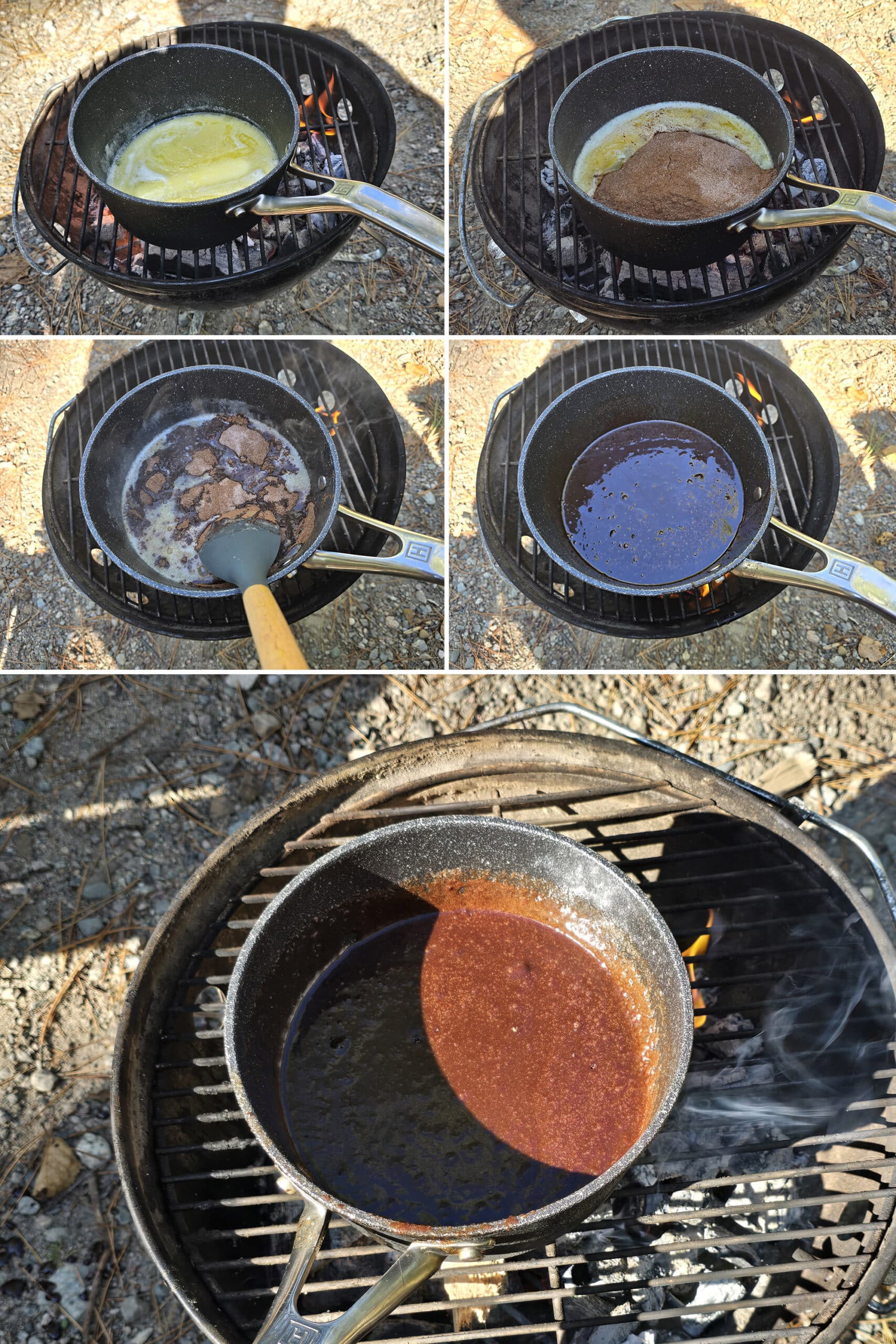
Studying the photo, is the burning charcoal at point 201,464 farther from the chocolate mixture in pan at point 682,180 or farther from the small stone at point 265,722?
the chocolate mixture in pan at point 682,180

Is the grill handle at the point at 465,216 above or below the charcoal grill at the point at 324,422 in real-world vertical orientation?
above

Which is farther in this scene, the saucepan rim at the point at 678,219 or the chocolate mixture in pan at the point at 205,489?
the chocolate mixture in pan at the point at 205,489

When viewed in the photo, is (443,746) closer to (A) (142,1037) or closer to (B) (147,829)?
(A) (142,1037)

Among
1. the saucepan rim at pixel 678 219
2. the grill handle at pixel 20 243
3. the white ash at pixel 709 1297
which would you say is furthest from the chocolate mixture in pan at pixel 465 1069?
the grill handle at pixel 20 243

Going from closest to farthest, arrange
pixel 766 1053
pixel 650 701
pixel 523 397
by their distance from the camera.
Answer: pixel 766 1053, pixel 523 397, pixel 650 701

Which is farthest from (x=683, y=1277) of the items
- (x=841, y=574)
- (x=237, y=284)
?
(x=237, y=284)

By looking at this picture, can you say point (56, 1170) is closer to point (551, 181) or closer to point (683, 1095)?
point (683, 1095)
